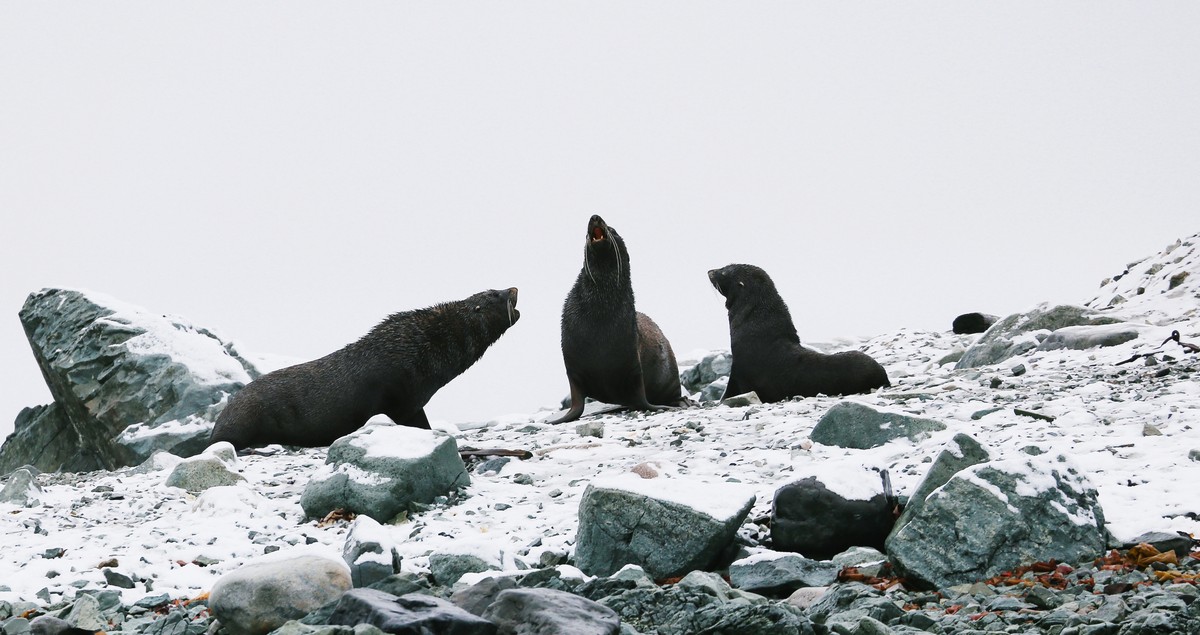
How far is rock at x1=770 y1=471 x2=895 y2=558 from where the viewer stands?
5289mm

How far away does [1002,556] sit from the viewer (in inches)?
189

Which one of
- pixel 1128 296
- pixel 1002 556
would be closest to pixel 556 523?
pixel 1002 556

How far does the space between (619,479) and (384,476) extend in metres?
1.61

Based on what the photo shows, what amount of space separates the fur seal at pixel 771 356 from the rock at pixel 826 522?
516 centimetres

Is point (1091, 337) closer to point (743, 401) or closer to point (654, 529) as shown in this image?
point (743, 401)

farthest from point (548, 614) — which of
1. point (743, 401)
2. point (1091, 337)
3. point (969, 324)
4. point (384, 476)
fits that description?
point (969, 324)

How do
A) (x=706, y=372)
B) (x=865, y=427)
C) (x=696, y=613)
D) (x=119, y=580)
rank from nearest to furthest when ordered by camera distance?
(x=696, y=613)
(x=119, y=580)
(x=865, y=427)
(x=706, y=372)

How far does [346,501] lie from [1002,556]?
11.1 feet

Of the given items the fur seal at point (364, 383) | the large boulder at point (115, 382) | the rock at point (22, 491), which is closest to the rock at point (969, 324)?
the fur seal at point (364, 383)

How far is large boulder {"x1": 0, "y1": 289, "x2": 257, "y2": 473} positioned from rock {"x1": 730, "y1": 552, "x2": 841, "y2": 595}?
23.3ft

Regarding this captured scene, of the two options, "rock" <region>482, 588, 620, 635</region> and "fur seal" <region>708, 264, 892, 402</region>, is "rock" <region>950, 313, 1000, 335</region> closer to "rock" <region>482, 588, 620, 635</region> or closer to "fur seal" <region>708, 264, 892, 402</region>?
"fur seal" <region>708, 264, 892, 402</region>

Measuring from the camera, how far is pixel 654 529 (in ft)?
17.1

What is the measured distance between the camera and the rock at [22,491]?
7.19 meters

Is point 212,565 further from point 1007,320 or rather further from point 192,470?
point 1007,320
